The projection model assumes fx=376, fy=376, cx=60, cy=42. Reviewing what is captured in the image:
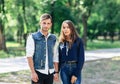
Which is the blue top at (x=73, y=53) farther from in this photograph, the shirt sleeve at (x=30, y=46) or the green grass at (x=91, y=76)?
the green grass at (x=91, y=76)

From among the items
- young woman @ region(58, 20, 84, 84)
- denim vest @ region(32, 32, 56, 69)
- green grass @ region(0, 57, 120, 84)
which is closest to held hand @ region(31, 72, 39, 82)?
denim vest @ region(32, 32, 56, 69)

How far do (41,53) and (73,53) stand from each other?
721 millimetres

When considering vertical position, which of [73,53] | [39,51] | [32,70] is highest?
[39,51]

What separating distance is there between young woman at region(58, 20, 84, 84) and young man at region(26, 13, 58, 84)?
44 centimetres

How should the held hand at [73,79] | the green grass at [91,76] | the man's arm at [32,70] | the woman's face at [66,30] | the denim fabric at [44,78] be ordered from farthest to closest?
the green grass at [91,76] < the held hand at [73,79] < the woman's face at [66,30] < the denim fabric at [44,78] < the man's arm at [32,70]

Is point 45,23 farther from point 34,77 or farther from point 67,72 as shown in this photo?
point 67,72

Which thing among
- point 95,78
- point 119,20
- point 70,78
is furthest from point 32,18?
point 70,78

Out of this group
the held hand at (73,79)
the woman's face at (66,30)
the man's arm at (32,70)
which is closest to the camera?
the man's arm at (32,70)

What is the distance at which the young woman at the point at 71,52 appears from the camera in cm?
641

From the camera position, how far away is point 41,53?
5.93 m

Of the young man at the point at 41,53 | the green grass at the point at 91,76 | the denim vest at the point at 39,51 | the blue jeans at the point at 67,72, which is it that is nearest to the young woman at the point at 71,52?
the blue jeans at the point at 67,72

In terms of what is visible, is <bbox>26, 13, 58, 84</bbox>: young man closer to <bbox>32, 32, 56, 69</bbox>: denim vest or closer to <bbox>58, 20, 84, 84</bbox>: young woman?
<bbox>32, 32, 56, 69</bbox>: denim vest

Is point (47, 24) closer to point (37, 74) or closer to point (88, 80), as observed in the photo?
point (37, 74)

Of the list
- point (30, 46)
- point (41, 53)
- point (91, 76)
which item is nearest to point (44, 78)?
point (41, 53)
